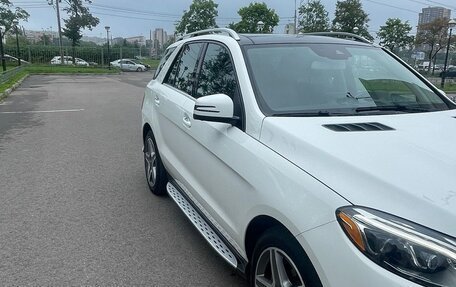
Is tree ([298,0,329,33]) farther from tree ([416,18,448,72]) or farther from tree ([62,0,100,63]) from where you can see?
tree ([62,0,100,63])

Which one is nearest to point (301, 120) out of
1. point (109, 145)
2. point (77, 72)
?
point (109, 145)

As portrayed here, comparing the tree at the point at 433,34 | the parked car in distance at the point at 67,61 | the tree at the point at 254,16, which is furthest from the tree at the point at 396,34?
the parked car in distance at the point at 67,61

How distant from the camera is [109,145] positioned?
24.3ft

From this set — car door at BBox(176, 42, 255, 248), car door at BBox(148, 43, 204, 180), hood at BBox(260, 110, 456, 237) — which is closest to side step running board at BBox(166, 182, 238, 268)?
car door at BBox(176, 42, 255, 248)

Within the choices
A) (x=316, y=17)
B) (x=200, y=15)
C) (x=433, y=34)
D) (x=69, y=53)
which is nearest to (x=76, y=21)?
(x=69, y=53)

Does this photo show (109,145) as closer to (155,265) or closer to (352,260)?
(155,265)

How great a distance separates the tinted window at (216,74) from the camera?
308cm

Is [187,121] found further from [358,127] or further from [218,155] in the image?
[358,127]

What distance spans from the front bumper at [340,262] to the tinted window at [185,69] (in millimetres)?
2206

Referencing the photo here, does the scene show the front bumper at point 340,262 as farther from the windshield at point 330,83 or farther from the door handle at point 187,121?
the door handle at point 187,121

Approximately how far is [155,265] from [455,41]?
5283 cm

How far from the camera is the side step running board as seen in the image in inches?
109

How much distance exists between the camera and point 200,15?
52469 millimetres

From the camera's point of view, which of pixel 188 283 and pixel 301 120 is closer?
pixel 301 120
